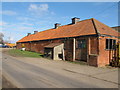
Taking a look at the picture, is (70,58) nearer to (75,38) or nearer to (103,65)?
(75,38)

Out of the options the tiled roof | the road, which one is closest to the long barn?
the tiled roof

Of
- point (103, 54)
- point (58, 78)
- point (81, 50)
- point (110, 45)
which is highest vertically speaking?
point (110, 45)

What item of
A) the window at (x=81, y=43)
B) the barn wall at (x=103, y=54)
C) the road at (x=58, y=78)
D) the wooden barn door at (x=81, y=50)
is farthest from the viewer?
the window at (x=81, y=43)

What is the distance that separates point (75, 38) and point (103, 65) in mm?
5667

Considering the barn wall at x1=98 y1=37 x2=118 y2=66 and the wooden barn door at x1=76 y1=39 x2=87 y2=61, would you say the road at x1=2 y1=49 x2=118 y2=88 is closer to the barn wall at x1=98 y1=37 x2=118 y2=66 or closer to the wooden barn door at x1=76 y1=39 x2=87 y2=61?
the barn wall at x1=98 y1=37 x2=118 y2=66

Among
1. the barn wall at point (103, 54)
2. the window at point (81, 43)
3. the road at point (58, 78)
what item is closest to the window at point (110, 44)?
the barn wall at point (103, 54)

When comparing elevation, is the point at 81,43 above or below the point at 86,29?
below

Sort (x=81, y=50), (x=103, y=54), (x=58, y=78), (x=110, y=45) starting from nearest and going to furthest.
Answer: (x=58, y=78) → (x=103, y=54) → (x=110, y=45) → (x=81, y=50)

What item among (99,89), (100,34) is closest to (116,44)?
(100,34)

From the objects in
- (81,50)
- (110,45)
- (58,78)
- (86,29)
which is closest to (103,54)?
(110,45)

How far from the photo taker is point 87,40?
16.2m

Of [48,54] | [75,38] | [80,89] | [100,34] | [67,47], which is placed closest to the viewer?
[80,89]

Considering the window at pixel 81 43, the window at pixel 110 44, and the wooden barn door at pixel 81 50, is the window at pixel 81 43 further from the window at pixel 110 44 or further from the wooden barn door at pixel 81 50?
the window at pixel 110 44

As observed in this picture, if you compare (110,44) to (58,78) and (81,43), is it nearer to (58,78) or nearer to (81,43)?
(81,43)
